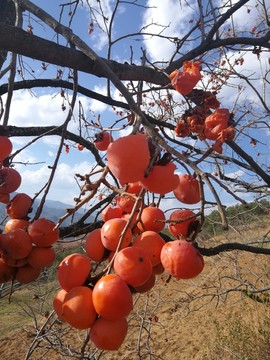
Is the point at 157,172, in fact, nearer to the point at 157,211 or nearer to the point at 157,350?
the point at 157,211

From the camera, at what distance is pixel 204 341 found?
6.71 m

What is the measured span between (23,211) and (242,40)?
5.55 ft

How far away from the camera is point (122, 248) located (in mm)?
903

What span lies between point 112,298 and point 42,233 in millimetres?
519

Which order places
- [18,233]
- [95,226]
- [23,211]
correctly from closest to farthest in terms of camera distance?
[18,233], [23,211], [95,226]

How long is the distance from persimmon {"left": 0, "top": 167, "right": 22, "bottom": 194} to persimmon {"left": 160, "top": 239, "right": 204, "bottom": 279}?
2.53 ft

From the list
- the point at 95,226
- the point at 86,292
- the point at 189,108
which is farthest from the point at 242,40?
the point at 86,292

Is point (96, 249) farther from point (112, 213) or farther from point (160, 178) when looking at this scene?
point (160, 178)

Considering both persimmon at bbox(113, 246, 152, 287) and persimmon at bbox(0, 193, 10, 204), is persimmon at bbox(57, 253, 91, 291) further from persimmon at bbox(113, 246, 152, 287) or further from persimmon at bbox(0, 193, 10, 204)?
persimmon at bbox(0, 193, 10, 204)

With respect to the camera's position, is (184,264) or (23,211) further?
(23,211)

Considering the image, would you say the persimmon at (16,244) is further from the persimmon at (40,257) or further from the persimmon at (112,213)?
the persimmon at (112,213)

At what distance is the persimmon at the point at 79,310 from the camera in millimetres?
784

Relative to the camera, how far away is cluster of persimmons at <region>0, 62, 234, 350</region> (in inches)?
29.3

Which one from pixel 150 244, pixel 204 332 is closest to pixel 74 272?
pixel 150 244
